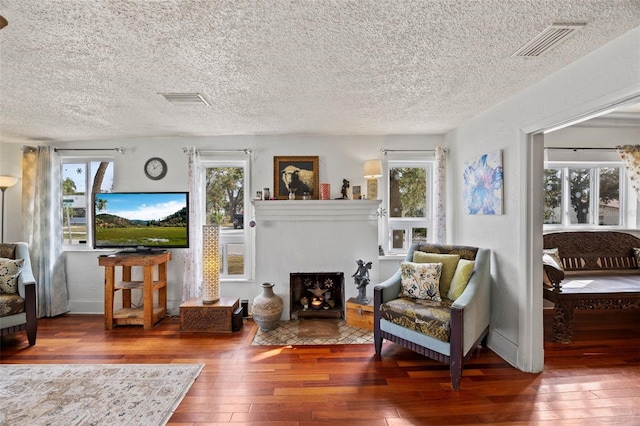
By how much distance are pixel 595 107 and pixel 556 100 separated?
0.32m

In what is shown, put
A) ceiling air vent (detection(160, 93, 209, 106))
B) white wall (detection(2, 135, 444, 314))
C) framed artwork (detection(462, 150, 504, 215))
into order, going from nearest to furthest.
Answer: ceiling air vent (detection(160, 93, 209, 106)) → framed artwork (detection(462, 150, 504, 215)) → white wall (detection(2, 135, 444, 314))

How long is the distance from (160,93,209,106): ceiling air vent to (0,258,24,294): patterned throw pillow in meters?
2.50

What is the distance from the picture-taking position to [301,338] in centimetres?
314

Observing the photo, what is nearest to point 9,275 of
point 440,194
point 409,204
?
point 409,204

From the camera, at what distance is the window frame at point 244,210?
3.90 m

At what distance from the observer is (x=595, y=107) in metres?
1.87

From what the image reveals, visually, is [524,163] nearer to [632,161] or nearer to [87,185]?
[632,161]

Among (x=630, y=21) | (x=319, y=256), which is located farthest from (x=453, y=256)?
(x=630, y=21)

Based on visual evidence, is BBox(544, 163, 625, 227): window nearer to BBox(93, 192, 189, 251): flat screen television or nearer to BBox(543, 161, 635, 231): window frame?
BBox(543, 161, 635, 231): window frame

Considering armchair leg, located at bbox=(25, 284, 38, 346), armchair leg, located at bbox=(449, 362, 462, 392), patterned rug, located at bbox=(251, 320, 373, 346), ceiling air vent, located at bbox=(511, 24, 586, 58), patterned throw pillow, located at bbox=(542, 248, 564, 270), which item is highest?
ceiling air vent, located at bbox=(511, 24, 586, 58)

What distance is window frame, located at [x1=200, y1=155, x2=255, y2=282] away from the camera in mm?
3904

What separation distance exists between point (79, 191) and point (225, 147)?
219cm

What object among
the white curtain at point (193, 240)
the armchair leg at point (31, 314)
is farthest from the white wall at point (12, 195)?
the white curtain at point (193, 240)

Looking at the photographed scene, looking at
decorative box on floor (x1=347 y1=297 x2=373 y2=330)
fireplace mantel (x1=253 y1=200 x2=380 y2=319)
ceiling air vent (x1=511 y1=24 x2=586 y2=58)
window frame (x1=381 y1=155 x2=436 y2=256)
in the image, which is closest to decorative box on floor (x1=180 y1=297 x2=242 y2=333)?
fireplace mantel (x1=253 y1=200 x2=380 y2=319)
